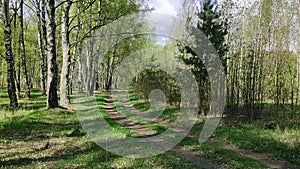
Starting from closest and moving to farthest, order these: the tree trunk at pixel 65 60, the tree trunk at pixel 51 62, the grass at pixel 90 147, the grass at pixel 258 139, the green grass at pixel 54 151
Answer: the green grass at pixel 54 151
the grass at pixel 90 147
the grass at pixel 258 139
the tree trunk at pixel 51 62
the tree trunk at pixel 65 60

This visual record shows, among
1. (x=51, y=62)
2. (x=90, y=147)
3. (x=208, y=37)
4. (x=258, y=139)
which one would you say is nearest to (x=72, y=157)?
(x=90, y=147)

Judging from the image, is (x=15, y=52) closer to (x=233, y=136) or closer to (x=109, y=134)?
(x=109, y=134)

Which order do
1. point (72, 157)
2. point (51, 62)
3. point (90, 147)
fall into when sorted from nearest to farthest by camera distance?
point (72, 157) → point (90, 147) → point (51, 62)

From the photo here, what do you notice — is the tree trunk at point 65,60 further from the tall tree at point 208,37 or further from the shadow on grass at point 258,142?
the shadow on grass at point 258,142

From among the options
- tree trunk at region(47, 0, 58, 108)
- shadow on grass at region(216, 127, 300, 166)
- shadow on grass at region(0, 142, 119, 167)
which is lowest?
shadow on grass at region(216, 127, 300, 166)

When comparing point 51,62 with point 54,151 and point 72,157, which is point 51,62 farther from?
point 72,157

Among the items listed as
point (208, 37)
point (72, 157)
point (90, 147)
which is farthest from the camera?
point (208, 37)

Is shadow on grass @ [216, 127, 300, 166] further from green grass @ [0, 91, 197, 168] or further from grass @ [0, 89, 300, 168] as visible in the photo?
green grass @ [0, 91, 197, 168]

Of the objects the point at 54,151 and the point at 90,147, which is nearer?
the point at 54,151

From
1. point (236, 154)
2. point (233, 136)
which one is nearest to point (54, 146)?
point (236, 154)

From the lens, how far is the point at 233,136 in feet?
34.2

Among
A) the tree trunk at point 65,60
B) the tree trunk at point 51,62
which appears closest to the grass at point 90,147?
the tree trunk at point 51,62

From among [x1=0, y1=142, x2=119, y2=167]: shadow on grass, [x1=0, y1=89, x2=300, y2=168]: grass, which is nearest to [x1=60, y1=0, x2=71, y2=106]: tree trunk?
[x1=0, y1=89, x2=300, y2=168]: grass

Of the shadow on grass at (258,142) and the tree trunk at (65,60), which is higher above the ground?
the tree trunk at (65,60)
